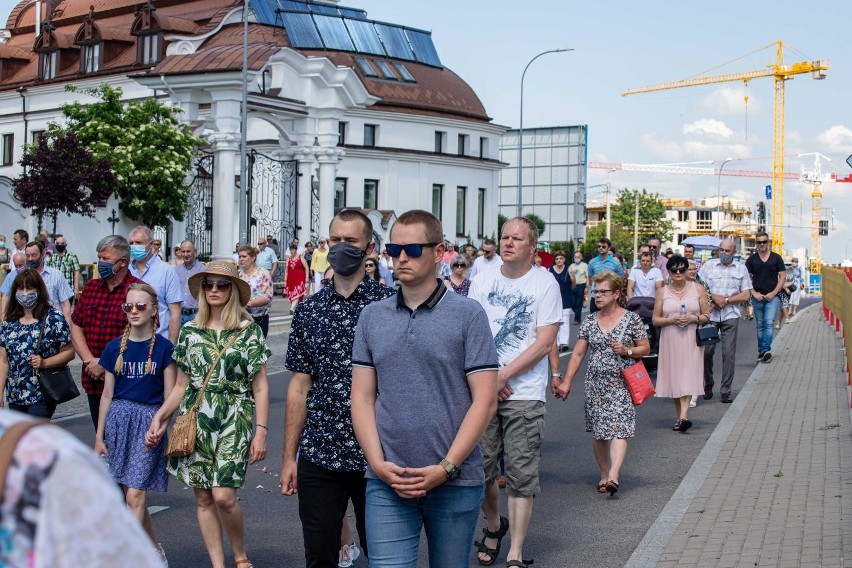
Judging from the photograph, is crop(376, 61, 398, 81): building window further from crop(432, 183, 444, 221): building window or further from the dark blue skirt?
the dark blue skirt

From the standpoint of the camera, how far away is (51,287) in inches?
447

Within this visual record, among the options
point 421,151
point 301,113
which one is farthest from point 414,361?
point 421,151

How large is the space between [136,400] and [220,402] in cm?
68

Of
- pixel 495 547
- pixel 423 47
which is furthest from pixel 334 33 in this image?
pixel 495 547

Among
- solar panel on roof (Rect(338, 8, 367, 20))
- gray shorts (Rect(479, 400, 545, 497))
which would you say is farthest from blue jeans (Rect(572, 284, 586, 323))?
solar panel on roof (Rect(338, 8, 367, 20))

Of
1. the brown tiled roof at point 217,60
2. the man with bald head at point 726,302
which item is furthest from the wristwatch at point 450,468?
the brown tiled roof at point 217,60

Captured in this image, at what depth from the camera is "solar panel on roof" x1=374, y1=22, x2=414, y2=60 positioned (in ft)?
223

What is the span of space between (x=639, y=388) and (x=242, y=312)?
3.88 m

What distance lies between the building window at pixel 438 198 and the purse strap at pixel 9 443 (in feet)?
225

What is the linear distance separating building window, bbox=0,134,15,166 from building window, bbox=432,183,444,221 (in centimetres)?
2567

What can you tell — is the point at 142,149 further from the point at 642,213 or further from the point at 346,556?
the point at 642,213

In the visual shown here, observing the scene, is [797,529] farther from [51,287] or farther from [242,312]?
[51,287]

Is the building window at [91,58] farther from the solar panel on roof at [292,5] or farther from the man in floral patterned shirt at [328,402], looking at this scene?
the man in floral patterned shirt at [328,402]

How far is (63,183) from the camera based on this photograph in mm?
34312
